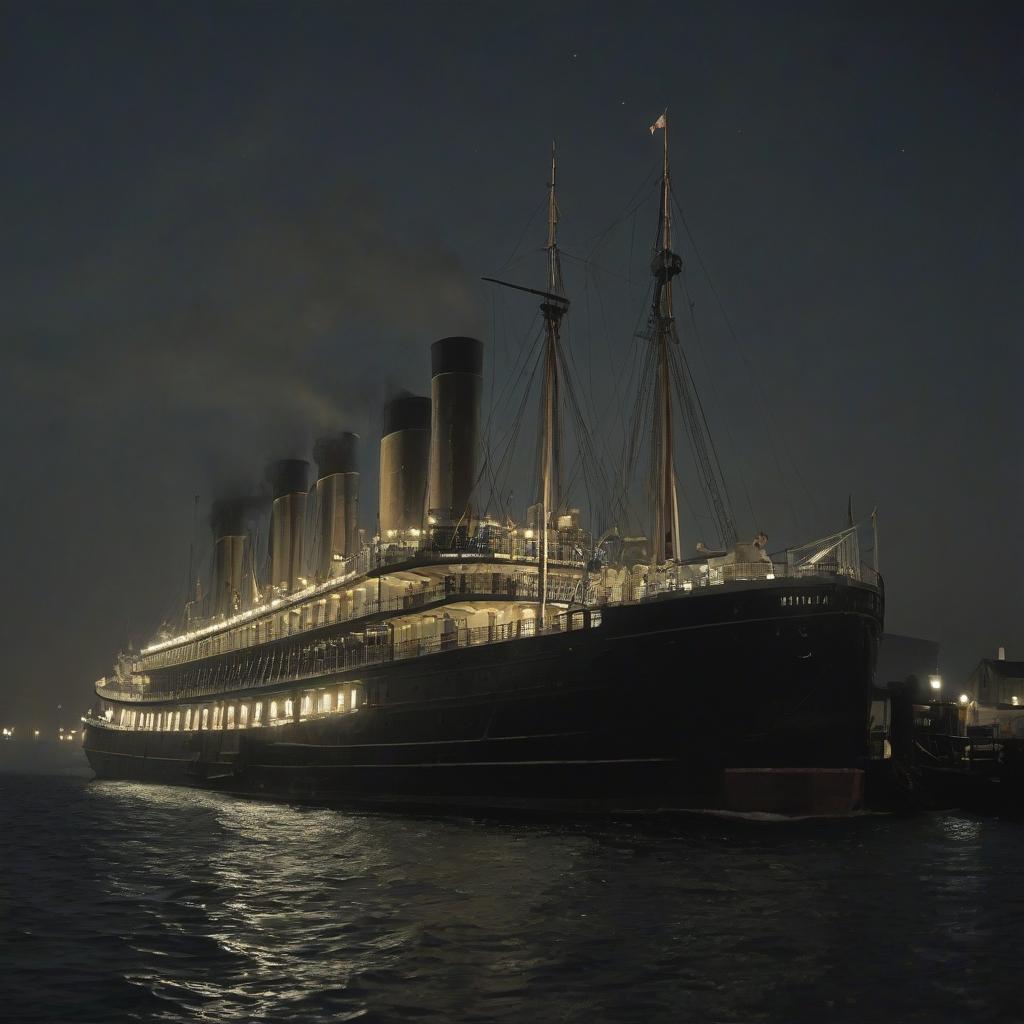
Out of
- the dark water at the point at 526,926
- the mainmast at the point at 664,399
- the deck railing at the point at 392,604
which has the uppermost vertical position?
the mainmast at the point at 664,399

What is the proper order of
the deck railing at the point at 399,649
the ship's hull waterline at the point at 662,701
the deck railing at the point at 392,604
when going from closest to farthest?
the ship's hull waterline at the point at 662,701 → the deck railing at the point at 399,649 → the deck railing at the point at 392,604

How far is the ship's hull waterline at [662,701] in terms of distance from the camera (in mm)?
30266

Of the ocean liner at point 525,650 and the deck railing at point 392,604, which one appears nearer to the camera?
the ocean liner at point 525,650

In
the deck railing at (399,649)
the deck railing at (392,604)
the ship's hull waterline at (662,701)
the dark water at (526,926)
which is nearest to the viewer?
the dark water at (526,926)

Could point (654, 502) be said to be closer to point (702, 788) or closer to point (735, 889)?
point (702, 788)

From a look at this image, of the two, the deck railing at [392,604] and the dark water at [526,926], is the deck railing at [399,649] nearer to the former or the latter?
the deck railing at [392,604]

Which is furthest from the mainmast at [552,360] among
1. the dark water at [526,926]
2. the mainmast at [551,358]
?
the dark water at [526,926]

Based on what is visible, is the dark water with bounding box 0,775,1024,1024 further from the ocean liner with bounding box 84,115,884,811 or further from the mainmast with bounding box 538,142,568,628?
the mainmast with bounding box 538,142,568,628

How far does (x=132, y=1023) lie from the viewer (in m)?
12.9

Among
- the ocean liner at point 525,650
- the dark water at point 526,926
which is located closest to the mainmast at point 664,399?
the ocean liner at point 525,650

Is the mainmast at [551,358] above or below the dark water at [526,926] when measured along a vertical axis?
above

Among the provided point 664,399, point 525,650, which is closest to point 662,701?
point 525,650

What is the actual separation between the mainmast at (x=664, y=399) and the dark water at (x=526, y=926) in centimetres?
1151

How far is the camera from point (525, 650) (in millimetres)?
34125
